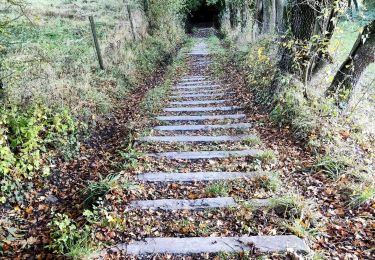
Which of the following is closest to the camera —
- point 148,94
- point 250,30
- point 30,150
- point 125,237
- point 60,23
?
point 125,237

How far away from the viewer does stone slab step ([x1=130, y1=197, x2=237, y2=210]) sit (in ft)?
13.3

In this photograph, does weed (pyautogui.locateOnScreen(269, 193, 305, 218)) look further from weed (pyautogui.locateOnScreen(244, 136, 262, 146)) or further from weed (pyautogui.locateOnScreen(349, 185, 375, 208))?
weed (pyautogui.locateOnScreen(244, 136, 262, 146))

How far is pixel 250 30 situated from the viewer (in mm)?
16984

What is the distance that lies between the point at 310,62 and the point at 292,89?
72 centimetres

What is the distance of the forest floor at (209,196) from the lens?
3639 mm

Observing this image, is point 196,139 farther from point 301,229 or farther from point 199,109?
point 301,229

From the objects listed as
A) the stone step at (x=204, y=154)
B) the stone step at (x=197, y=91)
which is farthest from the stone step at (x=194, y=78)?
the stone step at (x=204, y=154)

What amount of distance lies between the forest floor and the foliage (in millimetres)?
108

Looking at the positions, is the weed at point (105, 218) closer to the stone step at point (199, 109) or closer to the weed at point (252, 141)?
the weed at point (252, 141)

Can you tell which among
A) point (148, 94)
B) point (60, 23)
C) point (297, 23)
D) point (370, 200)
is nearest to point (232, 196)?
point (370, 200)

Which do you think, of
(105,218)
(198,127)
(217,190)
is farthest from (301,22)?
(105,218)

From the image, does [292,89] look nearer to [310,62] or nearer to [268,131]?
[310,62]

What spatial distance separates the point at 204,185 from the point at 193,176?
0.86ft

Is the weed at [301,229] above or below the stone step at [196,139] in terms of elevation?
below
